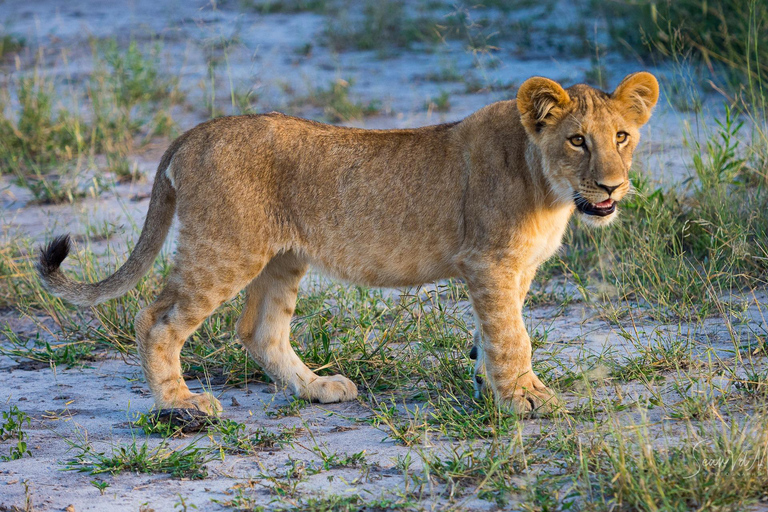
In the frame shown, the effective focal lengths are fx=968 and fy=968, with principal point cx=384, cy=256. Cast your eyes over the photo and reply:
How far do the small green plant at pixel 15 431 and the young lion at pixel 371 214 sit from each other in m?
0.52

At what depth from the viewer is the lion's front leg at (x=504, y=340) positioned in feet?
12.3

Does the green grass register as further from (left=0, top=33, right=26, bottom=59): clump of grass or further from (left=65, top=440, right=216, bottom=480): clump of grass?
(left=65, top=440, right=216, bottom=480): clump of grass

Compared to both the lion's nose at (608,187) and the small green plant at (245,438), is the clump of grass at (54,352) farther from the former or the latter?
the lion's nose at (608,187)

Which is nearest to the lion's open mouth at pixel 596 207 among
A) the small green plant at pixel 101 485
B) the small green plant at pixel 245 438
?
the small green plant at pixel 245 438

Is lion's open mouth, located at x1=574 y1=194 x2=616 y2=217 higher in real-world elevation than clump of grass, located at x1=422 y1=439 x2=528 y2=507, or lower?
higher

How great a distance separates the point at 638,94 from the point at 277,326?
1841 mm

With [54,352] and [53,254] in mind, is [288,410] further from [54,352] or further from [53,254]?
[54,352]

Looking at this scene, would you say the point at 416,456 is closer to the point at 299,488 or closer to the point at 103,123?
the point at 299,488

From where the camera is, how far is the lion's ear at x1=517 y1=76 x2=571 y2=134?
3.64 m

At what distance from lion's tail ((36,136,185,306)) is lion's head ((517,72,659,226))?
5.06ft

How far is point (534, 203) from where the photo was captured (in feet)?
12.5

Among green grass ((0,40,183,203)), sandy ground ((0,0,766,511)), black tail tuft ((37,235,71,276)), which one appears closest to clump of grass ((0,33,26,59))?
green grass ((0,40,183,203))

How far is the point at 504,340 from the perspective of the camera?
3.75 metres

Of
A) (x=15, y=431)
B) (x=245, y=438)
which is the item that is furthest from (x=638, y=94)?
(x=15, y=431)
